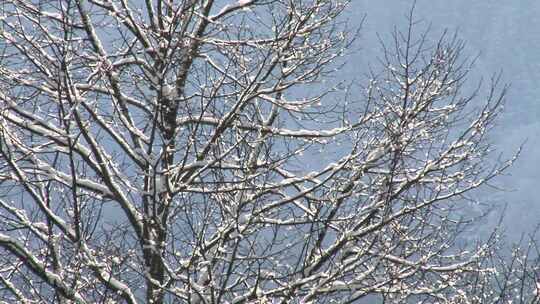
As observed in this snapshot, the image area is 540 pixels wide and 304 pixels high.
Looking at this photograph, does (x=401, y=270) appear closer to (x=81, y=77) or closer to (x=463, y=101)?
(x=463, y=101)

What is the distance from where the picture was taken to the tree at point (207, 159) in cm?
593

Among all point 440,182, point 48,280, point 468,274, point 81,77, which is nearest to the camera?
point 48,280

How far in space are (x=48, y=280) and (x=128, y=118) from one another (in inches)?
71.4

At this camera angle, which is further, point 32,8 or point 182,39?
point 32,8

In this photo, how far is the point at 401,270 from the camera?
674cm

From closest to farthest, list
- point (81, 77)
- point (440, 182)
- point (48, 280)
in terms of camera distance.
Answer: point (48, 280), point (81, 77), point (440, 182)

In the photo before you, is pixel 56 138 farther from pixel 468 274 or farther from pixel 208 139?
pixel 468 274

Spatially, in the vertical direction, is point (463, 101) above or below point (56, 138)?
above

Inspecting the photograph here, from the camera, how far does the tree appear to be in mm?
5930

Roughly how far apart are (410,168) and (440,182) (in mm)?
460

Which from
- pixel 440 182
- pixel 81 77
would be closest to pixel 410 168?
pixel 440 182

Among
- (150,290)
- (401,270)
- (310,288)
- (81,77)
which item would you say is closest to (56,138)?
(81,77)

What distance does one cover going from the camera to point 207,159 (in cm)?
703

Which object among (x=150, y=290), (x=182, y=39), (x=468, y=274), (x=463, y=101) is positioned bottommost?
(x=150, y=290)
